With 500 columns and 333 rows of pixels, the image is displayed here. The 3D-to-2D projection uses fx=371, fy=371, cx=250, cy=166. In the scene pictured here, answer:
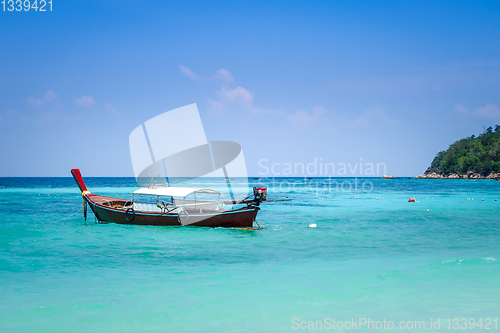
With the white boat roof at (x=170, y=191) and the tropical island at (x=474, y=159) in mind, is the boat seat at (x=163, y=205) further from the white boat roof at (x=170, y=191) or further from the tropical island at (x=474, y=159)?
the tropical island at (x=474, y=159)

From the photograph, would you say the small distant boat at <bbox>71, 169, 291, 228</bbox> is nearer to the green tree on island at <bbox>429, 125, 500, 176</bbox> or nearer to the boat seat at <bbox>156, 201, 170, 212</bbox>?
the boat seat at <bbox>156, 201, 170, 212</bbox>

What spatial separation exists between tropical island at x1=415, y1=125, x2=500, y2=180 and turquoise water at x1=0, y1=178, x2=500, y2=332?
5916 inches

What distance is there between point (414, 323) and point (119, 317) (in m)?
7.34

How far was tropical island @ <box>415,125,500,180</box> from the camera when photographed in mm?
149500

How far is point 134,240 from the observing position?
21375 mm

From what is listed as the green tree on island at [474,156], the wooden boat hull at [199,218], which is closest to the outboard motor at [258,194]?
the wooden boat hull at [199,218]

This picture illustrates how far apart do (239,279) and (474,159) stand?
572ft

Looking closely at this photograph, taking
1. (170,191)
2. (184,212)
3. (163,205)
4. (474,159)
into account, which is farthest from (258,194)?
(474,159)

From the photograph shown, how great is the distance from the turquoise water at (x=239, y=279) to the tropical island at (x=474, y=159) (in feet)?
493

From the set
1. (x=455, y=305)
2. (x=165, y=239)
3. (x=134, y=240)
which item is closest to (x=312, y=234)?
(x=165, y=239)

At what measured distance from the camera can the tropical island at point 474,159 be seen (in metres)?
150

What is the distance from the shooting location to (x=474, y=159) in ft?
519

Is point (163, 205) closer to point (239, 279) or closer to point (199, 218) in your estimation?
point (199, 218)

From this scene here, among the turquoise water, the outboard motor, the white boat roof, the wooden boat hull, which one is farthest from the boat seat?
the outboard motor
